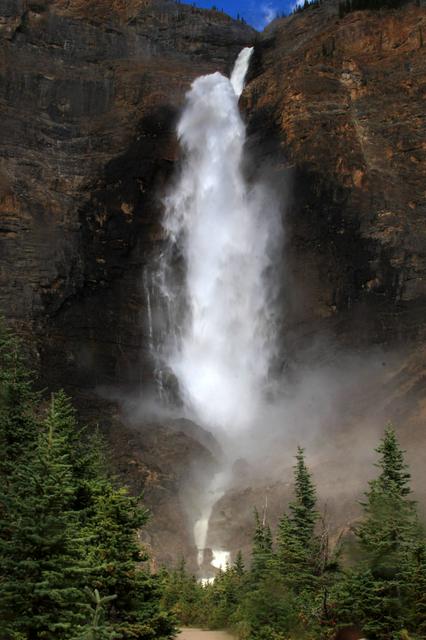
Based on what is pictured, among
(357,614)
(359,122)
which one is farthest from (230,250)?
(357,614)

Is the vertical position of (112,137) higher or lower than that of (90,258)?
higher

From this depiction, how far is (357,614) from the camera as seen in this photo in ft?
54.1

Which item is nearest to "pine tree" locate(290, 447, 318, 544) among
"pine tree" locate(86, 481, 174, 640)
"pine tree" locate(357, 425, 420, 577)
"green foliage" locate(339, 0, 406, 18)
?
"pine tree" locate(357, 425, 420, 577)

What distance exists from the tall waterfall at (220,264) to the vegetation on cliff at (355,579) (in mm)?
35967

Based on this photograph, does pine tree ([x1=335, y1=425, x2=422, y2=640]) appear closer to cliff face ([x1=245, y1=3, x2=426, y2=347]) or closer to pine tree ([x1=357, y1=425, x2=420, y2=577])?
pine tree ([x1=357, y1=425, x2=420, y2=577])

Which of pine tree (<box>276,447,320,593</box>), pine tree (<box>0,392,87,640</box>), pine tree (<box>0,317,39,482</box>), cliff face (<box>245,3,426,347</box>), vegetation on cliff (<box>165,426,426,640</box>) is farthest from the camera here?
cliff face (<box>245,3,426,347</box>)

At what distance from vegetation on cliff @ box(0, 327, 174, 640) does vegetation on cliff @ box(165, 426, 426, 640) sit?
185 inches

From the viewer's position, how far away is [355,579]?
16.6 m

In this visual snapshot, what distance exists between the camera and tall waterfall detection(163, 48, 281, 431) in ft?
199

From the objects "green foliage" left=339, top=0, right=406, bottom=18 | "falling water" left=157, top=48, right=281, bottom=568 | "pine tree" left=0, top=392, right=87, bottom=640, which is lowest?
"pine tree" left=0, top=392, right=87, bottom=640

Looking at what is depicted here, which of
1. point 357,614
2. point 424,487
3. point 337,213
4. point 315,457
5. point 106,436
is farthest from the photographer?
point 337,213

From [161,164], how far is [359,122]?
63.9 feet

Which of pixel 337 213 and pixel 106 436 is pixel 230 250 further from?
pixel 106 436

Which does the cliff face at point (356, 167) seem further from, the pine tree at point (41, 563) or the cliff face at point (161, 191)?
the pine tree at point (41, 563)
